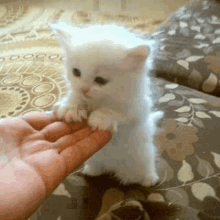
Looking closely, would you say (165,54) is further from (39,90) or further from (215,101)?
(39,90)

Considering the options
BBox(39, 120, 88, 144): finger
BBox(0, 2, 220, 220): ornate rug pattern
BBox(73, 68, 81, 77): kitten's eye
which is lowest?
BBox(0, 2, 220, 220): ornate rug pattern

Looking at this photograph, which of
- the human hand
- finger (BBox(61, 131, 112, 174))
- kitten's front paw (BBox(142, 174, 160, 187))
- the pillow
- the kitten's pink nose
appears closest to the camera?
the human hand

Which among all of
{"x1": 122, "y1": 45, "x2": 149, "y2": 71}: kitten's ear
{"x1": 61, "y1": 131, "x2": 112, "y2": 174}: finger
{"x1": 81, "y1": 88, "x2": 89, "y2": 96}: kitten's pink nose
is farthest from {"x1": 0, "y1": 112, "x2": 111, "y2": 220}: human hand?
{"x1": 122, "y1": 45, "x2": 149, "y2": 71}: kitten's ear

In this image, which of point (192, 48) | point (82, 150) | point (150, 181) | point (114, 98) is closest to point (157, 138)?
point (150, 181)

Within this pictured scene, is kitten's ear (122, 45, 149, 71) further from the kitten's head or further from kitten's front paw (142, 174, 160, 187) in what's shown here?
kitten's front paw (142, 174, 160, 187)

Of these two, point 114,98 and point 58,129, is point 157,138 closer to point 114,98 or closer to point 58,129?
point 114,98

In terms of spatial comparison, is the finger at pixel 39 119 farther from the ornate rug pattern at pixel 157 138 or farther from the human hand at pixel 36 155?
the ornate rug pattern at pixel 157 138

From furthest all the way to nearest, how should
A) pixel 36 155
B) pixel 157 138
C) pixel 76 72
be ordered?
pixel 157 138
pixel 76 72
pixel 36 155
